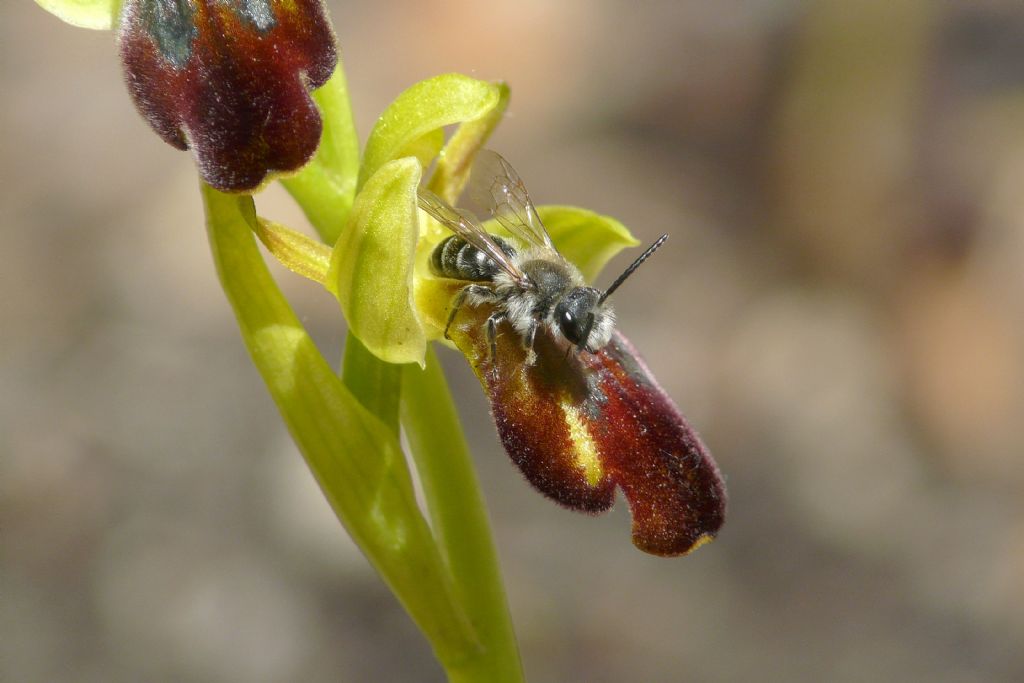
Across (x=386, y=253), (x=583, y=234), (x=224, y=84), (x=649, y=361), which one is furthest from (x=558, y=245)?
(x=649, y=361)

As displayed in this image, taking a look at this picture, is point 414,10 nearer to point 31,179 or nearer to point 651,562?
point 31,179

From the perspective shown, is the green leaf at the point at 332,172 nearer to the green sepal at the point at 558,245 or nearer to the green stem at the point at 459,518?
the green sepal at the point at 558,245

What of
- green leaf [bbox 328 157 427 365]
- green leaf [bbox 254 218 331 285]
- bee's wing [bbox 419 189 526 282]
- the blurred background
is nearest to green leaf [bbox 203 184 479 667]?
green leaf [bbox 254 218 331 285]

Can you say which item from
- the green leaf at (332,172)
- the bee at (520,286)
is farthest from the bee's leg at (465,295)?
the green leaf at (332,172)

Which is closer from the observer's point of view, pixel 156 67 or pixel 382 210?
pixel 156 67

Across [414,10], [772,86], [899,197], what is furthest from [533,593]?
[414,10]

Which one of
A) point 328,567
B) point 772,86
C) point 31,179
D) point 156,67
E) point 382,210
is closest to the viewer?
point 156,67

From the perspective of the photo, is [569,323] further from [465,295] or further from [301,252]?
[301,252]
